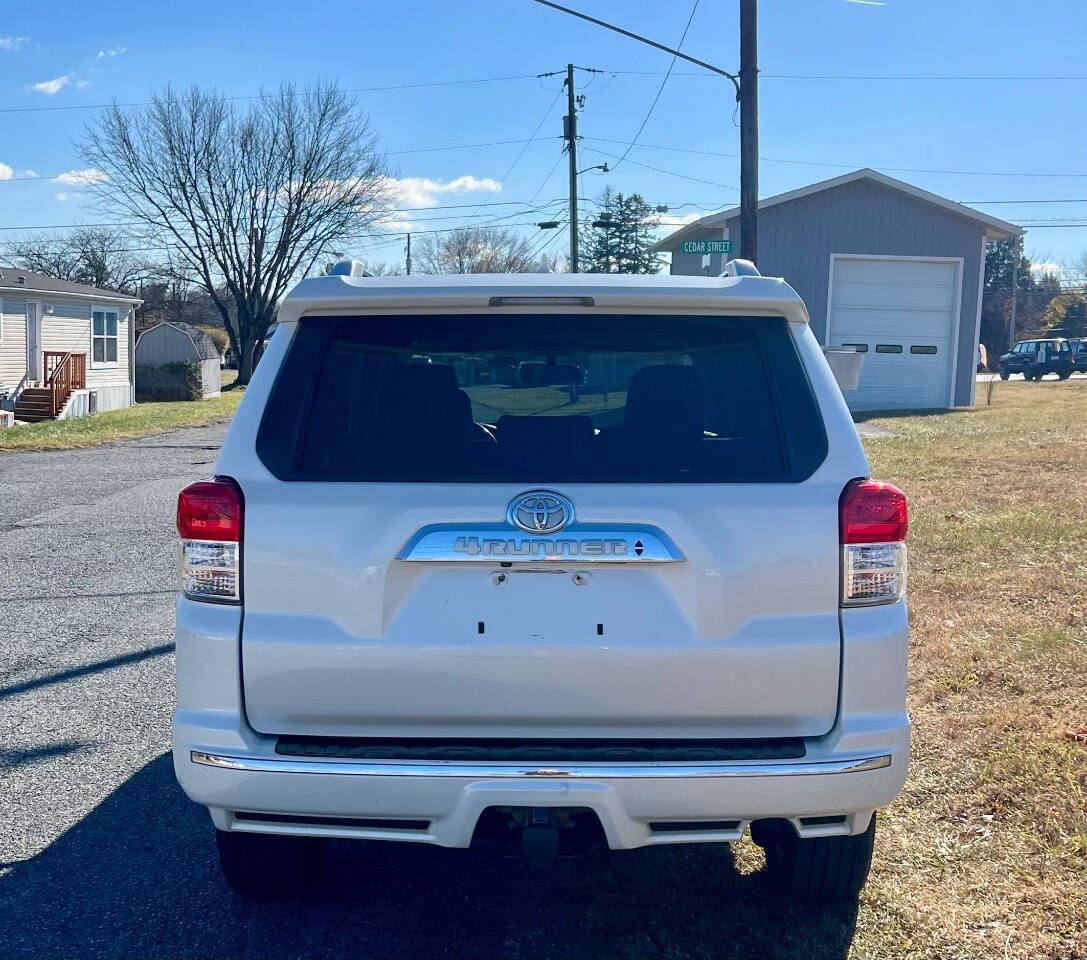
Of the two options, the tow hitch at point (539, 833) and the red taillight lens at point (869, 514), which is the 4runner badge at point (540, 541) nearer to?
the red taillight lens at point (869, 514)

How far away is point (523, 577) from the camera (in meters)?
2.87

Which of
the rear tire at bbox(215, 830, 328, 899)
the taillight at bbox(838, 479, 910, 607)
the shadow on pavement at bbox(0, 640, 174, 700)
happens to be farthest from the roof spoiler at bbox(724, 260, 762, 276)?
the shadow on pavement at bbox(0, 640, 174, 700)

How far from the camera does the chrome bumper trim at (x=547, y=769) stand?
9.29 ft

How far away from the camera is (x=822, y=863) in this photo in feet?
11.3

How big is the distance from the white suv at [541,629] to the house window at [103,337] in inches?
1287

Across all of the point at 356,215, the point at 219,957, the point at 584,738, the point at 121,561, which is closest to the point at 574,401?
the point at 584,738

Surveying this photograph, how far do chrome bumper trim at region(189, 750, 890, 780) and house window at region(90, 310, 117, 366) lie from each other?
32.9 m

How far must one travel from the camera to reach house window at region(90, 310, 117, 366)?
109 feet

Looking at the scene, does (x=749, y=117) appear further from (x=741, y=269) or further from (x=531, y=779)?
(x=531, y=779)

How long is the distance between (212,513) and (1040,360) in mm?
51061

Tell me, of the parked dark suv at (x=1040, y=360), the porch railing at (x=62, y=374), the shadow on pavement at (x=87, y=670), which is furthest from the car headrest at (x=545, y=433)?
the parked dark suv at (x=1040, y=360)

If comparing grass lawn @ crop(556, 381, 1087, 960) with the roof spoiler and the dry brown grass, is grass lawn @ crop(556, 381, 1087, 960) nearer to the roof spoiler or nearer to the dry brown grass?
the dry brown grass

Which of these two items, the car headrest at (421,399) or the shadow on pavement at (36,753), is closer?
the car headrest at (421,399)

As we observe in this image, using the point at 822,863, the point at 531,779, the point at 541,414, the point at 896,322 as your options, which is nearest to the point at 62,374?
the point at 896,322
